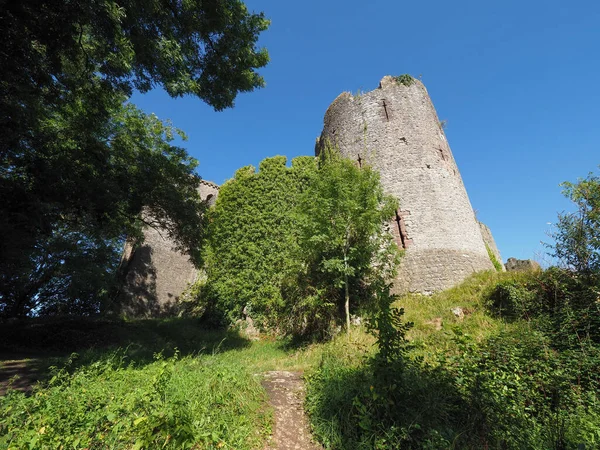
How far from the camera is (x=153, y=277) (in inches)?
682

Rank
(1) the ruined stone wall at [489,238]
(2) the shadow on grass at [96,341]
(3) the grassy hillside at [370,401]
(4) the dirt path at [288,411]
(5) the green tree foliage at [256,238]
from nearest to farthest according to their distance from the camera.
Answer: (3) the grassy hillside at [370,401]
(4) the dirt path at [288,411]
(2) the shadow on grass at [96,341]
(5) the green tree foliage at [256,238]
(1) the ruined stone wall at [489,238]

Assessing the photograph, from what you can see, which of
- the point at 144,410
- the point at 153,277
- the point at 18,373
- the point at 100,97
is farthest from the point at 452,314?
the point at 153,277

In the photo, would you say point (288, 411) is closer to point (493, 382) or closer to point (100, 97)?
point (493, 382)

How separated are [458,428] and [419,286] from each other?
21.4 ft

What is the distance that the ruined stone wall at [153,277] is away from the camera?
16203mm

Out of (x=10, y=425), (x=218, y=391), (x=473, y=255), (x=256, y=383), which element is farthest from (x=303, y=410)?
(x=473, y=255)

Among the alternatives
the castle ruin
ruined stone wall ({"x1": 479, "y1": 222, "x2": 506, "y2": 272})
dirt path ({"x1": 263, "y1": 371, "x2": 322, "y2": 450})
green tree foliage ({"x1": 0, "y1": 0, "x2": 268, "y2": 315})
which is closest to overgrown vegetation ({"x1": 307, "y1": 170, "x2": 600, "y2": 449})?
dirt path ({"x1": 263, "y1": 371, "x2": 322, "y2": 450})

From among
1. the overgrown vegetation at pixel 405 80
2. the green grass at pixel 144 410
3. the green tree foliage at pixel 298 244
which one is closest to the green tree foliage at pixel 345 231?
the green tree foliage at pixel 298 244

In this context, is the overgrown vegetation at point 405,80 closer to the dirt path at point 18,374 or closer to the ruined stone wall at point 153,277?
the ruined stone wall at point 153,277

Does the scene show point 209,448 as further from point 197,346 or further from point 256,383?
point 197,346

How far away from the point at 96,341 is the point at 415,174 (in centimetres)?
1294

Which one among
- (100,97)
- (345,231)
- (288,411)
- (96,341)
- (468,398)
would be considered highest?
(100,97)

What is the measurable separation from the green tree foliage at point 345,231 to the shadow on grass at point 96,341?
12.3 feet

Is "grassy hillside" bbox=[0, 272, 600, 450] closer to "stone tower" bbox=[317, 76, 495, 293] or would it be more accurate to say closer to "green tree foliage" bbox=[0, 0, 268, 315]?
"stone tower" bbox=[317, 76, 495, 293]
